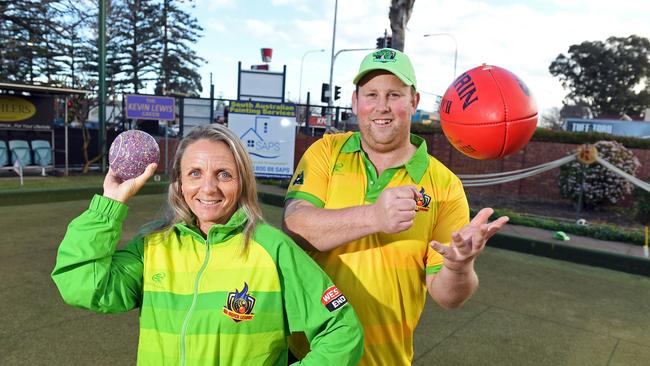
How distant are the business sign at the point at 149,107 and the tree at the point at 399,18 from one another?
22.9 ft

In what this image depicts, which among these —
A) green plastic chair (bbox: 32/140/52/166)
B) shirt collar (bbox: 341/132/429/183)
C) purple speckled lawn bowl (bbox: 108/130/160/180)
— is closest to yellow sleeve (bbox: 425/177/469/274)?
shirt collar (bbox: 341/132/429/183)

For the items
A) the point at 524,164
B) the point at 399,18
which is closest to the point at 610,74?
the point at 524,164

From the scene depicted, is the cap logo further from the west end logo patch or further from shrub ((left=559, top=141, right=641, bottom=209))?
shrub ((left=559, top=141, right=641, bottom=209))

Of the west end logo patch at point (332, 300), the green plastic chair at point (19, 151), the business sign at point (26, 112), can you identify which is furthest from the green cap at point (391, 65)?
the business sign at point (26, 112)

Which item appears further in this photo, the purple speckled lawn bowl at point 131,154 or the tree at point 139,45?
the tree at point 139,45

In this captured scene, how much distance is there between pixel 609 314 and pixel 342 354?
16.2 ft

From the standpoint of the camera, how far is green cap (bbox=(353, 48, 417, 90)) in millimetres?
1950

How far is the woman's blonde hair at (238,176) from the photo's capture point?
1776 millimetres

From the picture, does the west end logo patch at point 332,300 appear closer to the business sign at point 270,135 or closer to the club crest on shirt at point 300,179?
the club crest on shirt at point 300,179

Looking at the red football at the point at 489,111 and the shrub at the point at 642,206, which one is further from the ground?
the red football at the point at 489,111

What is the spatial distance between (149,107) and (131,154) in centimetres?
1327

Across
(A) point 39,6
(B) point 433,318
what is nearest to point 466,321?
(B) point 433,318

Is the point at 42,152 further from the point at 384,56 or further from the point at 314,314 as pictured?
the point at 314,314

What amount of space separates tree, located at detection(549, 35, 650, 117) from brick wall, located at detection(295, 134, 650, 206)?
37519mm
